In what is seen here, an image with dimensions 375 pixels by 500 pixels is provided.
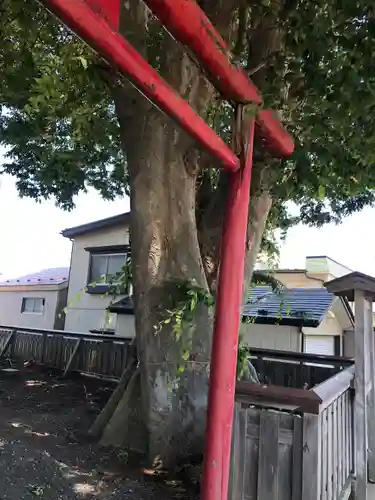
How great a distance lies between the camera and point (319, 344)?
10852 mm

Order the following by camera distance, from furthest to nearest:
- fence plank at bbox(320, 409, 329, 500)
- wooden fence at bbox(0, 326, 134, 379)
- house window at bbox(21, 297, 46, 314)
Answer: house window at bbox(21, 297, 46, 314) < wooden fence at bbox(0, 326, 134, 379) < fence plank at bbox(320, 409, 329, 500)

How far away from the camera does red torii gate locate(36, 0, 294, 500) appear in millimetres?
1998

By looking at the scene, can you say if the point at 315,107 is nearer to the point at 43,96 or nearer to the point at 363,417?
the point at 43,96

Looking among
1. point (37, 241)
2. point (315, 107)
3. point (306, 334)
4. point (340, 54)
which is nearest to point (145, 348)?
point (315, 107)

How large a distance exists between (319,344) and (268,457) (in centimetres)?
889

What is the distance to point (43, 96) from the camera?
356 cm

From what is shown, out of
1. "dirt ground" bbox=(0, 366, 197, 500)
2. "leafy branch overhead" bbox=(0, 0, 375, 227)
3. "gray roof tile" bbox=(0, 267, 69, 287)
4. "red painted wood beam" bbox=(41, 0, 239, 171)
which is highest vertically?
"leafy branch overhead" bbox=(0, 0, 375, 227)

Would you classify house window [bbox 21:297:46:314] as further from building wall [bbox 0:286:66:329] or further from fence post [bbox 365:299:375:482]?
fence post [bbox 365:299:375:482]

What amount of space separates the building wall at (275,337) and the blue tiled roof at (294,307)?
0.37 meters

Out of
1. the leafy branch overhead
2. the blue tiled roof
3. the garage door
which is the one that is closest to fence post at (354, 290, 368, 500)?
the leafy branch overhead

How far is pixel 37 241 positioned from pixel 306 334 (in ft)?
103

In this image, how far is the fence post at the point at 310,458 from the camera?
2391mm

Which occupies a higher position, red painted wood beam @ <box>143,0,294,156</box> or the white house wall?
red painted wood beam @ <box>143,0,294,156</box>

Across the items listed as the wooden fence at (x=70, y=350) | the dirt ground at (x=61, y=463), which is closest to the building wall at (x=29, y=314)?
the wooden fence at (x=70, y=350)
